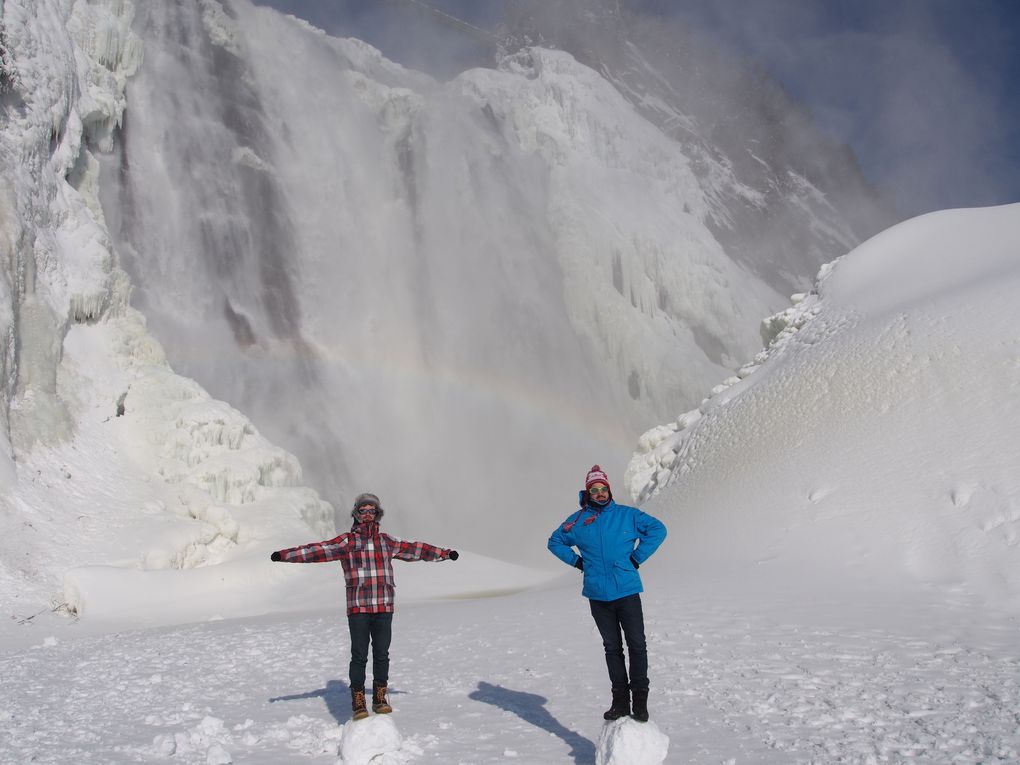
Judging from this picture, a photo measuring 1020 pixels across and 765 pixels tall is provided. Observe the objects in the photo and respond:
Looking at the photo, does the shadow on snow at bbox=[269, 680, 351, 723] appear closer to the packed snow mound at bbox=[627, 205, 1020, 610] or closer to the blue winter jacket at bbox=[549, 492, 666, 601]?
the blue winter jacket at bbox=[549, 492, 666, 601]

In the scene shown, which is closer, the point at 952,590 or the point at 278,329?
the point at 952,590

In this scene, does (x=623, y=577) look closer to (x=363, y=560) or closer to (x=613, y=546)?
(x=613, y=546)

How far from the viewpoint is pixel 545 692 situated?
5992mm

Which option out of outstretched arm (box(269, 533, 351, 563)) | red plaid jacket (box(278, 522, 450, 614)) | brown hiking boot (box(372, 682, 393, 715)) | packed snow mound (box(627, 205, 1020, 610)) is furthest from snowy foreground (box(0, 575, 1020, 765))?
packed snow mound (box(627, 205, 1020, 610))

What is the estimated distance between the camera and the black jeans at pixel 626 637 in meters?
4.43

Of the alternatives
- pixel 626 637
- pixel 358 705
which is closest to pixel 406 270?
pixel 358 705

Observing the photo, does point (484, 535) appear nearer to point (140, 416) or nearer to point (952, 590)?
point (140, 416)

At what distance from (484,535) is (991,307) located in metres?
25.9

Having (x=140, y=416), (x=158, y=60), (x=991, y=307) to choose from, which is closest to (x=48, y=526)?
(x=140, y=416)

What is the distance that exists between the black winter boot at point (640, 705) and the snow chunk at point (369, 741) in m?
1.23

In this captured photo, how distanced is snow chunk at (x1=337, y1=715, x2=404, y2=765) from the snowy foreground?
0.4 inches

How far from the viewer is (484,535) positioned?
38750mm

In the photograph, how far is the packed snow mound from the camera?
1227 centimetres

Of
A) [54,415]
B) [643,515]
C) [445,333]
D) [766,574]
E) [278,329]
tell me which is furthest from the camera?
[445,333]
